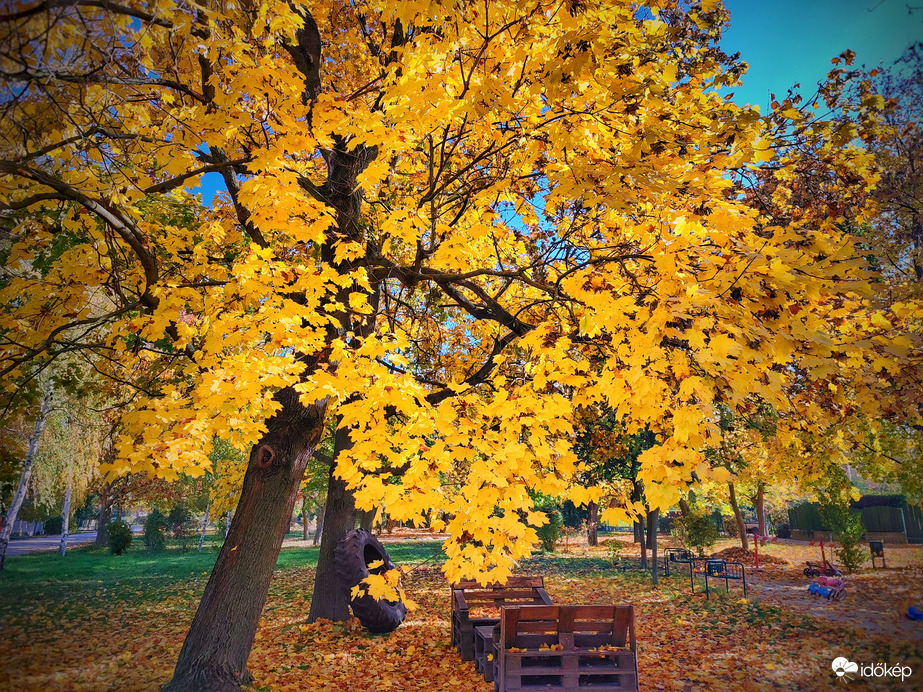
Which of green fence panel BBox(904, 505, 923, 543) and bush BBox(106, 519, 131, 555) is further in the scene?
bush BBox(106, 519, 131, 555)

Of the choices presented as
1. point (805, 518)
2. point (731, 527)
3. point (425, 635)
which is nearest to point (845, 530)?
point (805, 518)

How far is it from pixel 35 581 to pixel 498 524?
58.4 feet

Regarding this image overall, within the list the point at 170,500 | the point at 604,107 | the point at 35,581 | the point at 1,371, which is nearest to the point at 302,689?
the point at 1,371

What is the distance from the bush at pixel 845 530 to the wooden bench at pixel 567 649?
1443 centimetres

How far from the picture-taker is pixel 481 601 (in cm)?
773

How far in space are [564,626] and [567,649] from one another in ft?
0.76

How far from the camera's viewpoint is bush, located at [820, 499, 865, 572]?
14930mm

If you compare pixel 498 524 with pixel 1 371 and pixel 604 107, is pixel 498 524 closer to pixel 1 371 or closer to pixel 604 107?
pixel 604 107

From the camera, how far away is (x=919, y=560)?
16.5 m

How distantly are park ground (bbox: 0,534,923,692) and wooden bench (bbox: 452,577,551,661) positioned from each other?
0.30 meters

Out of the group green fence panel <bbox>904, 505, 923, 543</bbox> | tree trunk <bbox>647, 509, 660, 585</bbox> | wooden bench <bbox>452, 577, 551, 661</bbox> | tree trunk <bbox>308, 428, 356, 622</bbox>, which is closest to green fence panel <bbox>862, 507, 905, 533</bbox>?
green fence panel <bbox>904, 505, 923, 543</bbox>

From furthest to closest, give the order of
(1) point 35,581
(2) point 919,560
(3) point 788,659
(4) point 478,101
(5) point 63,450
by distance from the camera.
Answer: (5) point 63,450
(2) point 919,560
(1) point 35,581
(3) point 788,659
(4) point 478,101

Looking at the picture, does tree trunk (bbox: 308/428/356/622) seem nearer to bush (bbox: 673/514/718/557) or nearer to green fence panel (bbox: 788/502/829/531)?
bush (bbox: 673/514/718/557)

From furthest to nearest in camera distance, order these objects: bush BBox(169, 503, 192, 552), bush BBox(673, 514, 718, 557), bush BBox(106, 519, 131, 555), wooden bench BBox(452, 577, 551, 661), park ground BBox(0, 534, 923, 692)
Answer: bush BBox(169, 503, 192, 552), bush BBox(106, 519, 131, 555), bush BBox(673, 514, 718, 557), wooden bench BBox(452, 577, 551, 661), park ground BBox(0, 534, 923, 692)
